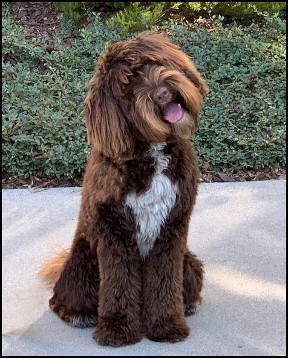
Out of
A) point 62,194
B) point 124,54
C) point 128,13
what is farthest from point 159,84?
point 128,13

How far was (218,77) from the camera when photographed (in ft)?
23.6

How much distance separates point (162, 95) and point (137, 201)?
0.56m

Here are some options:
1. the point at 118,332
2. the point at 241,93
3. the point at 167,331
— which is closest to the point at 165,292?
the point at 167,331

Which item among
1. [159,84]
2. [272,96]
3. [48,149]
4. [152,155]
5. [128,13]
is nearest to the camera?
[159,84]

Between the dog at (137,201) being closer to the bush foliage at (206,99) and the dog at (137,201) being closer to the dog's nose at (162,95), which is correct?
A: the dog's nose at (162,95)

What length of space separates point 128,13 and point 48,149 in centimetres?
229

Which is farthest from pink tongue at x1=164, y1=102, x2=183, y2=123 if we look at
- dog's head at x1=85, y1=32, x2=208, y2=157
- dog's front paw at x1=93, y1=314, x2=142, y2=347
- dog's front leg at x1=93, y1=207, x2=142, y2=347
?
dog's front paw at x1=93, y1=314, x2=142, y2=347

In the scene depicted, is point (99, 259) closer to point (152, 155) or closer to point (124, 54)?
point (152, 155)

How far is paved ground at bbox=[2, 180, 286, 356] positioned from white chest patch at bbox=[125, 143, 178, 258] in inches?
25.4

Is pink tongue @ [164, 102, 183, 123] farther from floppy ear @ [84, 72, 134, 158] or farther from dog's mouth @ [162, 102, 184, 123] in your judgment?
floppy ear @ [84, 72, 134, 158]

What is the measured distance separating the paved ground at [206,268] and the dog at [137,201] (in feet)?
0.38

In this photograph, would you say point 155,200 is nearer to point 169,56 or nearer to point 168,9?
point 169,56

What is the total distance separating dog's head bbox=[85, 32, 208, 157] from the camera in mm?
3430

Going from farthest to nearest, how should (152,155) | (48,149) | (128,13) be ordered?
1. (128,13)
2. (48,149)
3. (152,155)
